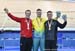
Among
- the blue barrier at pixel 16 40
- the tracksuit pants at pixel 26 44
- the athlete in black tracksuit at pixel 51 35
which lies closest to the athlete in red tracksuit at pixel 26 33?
the tracksuit pants at pixel 26 44

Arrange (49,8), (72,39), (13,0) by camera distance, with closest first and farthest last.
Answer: (72,39) < (49,8) < (13,0)

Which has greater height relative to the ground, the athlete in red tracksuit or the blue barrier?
the athlete in red tracksuit

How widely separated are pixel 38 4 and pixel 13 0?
1.05 meters

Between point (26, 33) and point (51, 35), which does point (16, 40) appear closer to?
point (26, 33)

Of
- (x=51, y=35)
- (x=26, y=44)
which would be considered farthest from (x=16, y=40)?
(x=51, y=35)

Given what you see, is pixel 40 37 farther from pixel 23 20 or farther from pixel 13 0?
pixel 13 0

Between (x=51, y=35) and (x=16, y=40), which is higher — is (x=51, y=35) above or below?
above

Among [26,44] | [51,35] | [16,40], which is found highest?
[51,35]

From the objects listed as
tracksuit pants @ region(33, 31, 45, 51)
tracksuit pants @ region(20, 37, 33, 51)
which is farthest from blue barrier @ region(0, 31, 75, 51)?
tracksuit pants @ region(33, 31, 45, 51)

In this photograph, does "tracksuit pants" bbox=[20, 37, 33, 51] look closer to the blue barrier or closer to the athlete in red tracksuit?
the athlete in red tracksuit

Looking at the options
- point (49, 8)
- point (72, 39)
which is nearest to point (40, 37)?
point (72, 39)

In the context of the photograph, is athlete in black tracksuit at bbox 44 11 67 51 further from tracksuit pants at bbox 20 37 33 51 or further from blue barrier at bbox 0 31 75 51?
blue barrier at bbox 0 31 75 51

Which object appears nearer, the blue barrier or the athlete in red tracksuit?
the athlete in red tracksuit

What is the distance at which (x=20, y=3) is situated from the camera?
36.7ft
